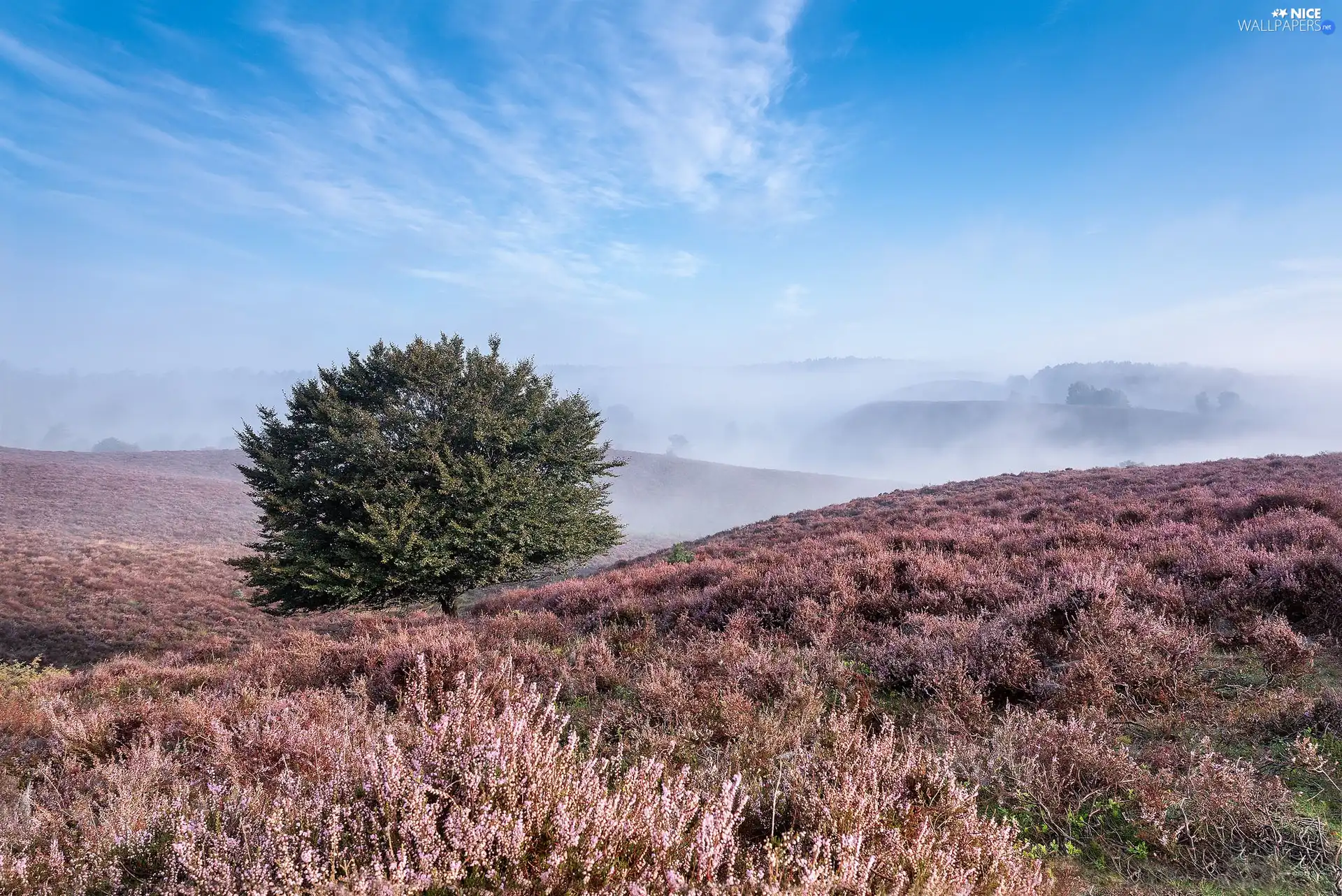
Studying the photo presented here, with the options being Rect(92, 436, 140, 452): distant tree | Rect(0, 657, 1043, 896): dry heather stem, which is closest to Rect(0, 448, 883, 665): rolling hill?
Rect(0, 657, 1043, 896): dry heather stem

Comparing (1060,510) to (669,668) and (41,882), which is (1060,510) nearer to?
(669,668)

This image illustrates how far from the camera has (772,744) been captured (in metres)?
3.60

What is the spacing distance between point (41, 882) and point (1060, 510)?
15372 millimetres

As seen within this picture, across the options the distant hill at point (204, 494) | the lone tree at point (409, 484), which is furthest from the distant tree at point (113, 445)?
the lone tree at point (409, 484)

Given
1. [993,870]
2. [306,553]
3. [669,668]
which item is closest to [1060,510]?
[669,668]

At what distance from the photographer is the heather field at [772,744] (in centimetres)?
221

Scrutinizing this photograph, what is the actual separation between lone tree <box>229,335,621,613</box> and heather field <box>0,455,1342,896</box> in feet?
13.9

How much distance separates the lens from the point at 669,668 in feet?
17.7

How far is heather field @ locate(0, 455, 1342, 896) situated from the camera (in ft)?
7.27

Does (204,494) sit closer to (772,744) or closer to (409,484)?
(409,484)

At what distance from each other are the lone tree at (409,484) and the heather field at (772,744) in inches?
167

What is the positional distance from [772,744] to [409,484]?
1214 centimetres

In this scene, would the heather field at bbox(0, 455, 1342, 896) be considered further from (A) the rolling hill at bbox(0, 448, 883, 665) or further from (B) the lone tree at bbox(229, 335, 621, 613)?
(A) the rolling hill at bbox(0, 448, 883, 665)

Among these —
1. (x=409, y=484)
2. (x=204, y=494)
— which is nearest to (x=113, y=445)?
(x=204, y=494)
